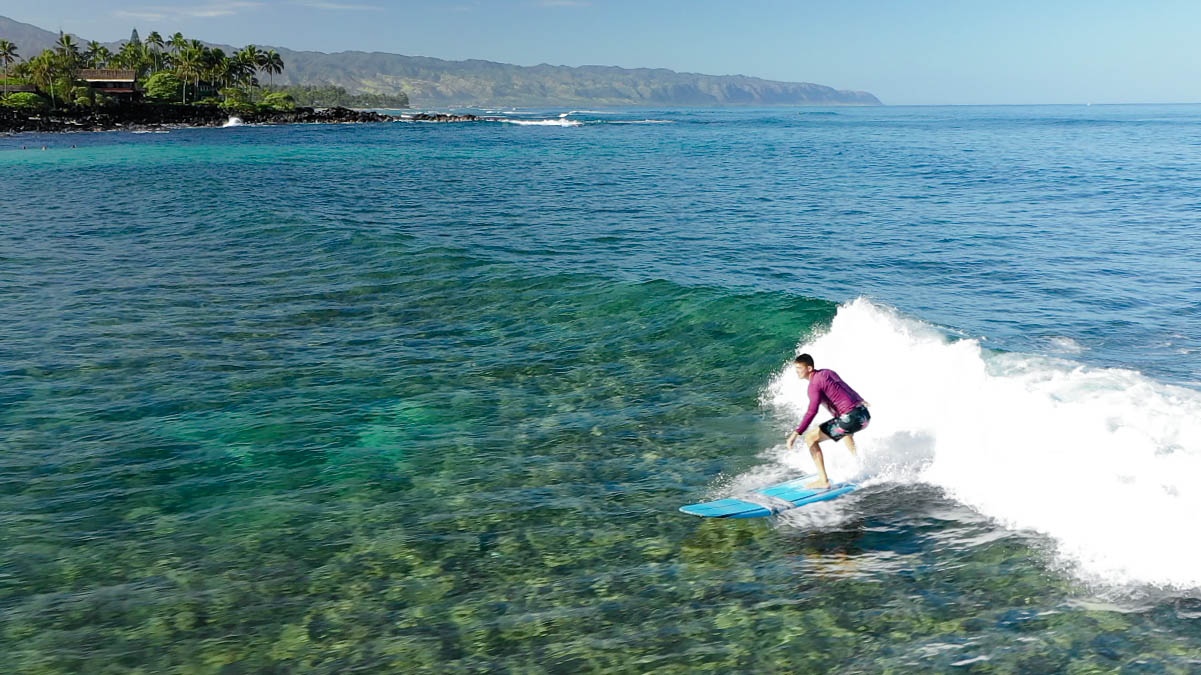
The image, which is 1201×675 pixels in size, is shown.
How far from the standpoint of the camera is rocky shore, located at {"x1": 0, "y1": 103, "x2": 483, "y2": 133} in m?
119

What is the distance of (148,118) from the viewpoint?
14325 centimetres

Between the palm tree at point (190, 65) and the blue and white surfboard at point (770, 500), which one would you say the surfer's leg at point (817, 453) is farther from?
the palm tree at point (190, 65)

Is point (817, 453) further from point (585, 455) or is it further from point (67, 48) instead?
point (67, 48)

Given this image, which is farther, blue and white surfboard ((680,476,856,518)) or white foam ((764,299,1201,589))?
blue and white surfboard ((680,476,856,518))

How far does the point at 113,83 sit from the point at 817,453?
577 feet

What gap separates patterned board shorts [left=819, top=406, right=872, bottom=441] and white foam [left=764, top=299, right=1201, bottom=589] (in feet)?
3.60

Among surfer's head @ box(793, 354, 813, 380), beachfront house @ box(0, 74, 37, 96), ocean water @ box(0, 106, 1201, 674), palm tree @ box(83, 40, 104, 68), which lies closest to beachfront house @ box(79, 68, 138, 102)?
beachfront house @ box(0, 74, 37, 96)

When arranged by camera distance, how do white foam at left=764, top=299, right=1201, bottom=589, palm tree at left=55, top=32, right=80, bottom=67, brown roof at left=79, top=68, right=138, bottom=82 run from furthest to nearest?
palm tree at left=55, top=32, right=80, bottom=67 → brown roof at left=79, top=68, right=138, bottom=82 → white foam at left=764, top=299, right=1201, bottom=589

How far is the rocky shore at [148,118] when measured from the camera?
119 meters

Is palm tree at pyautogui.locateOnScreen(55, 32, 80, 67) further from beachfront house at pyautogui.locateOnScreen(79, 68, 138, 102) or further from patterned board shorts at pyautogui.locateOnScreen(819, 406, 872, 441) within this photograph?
patterned board shorts at pyautogui.locateOnScreen(819, 406, 872, 441)

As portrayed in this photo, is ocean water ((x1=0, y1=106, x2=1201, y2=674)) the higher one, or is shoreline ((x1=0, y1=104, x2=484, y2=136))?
shoreline ((x1=0, y1=104, x2=484, y2=136))

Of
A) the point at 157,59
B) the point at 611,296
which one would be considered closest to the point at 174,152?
the point at 611,296

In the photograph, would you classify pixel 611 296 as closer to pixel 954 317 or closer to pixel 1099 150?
pixel 954 317

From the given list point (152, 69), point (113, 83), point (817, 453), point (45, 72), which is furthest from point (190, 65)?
point (817, 453)
